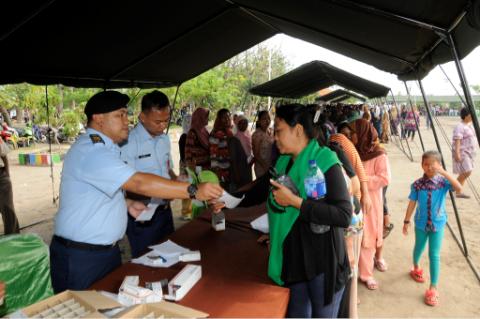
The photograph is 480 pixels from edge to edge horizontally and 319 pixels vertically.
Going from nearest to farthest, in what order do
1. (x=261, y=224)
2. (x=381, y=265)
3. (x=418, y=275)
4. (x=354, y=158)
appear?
(x=261, y=224) → (x=354, y=158) → (x=418, y=275) → (x=381, y=265)

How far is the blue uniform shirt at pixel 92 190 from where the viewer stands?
172 cm

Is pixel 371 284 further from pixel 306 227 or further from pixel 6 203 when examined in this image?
pixel 6 203

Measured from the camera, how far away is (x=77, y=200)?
180 centimetres

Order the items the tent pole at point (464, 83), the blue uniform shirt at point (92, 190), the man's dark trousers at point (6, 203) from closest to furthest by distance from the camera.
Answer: the blue uniform shirt at point (92, 190), the tent pole at point (464, 83), the man's dark trousers at point (6, 203)

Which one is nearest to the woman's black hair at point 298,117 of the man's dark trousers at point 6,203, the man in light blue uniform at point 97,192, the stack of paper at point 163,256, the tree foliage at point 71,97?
the man in light blue uniform at point 97,192

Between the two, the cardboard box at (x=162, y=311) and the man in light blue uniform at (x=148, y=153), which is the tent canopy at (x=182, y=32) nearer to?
the man in light blue uniform at (x=148, y=153)

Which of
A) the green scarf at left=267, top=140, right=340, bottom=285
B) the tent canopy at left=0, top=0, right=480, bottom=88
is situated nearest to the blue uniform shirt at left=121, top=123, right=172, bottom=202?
the tent canopy at left=0, top=0, right=480, bottom=88

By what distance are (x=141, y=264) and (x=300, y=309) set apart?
948 mm

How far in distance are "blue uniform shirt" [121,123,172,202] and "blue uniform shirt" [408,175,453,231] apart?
248cm

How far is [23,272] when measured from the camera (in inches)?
78.0

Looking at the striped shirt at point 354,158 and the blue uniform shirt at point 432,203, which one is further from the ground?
the striped shirt at point 354,158

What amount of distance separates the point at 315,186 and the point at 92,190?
1199mm

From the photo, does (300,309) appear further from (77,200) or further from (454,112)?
(454,112)

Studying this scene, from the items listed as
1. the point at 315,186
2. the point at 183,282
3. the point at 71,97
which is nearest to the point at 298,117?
the point at 315,186
